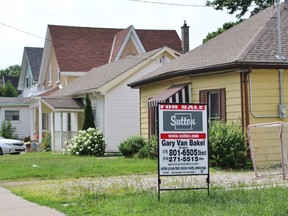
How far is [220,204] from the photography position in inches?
361

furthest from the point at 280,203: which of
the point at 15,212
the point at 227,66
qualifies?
the point at 227,66

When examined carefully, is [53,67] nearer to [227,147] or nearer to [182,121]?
[227,147]

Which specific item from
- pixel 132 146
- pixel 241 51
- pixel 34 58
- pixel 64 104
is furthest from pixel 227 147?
pixel 34 58

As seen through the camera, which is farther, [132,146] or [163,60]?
[163,60]

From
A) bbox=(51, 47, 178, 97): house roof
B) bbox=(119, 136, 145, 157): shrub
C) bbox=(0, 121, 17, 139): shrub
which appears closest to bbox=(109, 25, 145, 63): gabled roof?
bbox=(51, 47, 178, 97): house roof

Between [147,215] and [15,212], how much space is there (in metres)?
2.76

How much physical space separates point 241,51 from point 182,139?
29.1 ft

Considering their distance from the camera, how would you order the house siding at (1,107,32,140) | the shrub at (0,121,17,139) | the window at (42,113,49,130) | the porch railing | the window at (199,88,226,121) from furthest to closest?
the house siding at (1,107,32,140), the shrub at (0,121,17,139), the window at (42,113,49,130), the porch railing, the window at (199,88,226,121)

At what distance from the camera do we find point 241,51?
18312 mm

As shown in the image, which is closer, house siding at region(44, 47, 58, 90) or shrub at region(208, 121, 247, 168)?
shrub at region(208, 121, 247, 168)

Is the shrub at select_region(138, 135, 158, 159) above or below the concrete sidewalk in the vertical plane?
above

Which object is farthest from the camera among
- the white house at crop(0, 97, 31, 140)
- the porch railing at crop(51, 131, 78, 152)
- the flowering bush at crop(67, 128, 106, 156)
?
the white house at crop(0, 97, 31, 140)

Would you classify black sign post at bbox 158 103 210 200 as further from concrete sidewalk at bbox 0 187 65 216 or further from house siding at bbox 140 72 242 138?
house siding at bbox 140 72 242 138

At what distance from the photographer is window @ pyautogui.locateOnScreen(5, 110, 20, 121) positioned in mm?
44844
